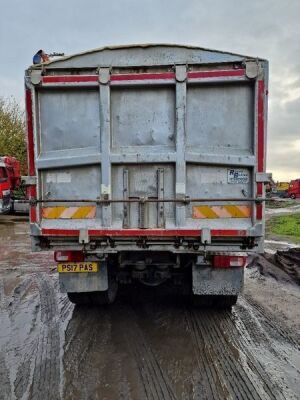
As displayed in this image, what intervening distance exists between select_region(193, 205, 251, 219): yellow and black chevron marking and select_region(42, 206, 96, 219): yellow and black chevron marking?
3.94ft

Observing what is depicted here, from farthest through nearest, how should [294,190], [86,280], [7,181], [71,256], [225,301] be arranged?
[294,190], [7,181], [225,301], [86,280], [71,256]

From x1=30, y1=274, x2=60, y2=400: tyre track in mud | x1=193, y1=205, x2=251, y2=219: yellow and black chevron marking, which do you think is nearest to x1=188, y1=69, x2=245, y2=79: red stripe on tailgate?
x1=193, y1=205, x2=251, y2=219: yellow and black chevron marking

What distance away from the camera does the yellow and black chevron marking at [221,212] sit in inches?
177

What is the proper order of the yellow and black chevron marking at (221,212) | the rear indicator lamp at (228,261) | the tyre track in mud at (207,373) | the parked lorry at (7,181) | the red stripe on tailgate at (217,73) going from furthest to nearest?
the parked lorry at (7,181) < the rear indicator lamp at (228,261) < the yellow and black chevron marking at (221,212) < the red stripe on tailgate at (217,73) < the tyre track in mud at (207,373)

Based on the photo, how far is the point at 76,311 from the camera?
5.75m

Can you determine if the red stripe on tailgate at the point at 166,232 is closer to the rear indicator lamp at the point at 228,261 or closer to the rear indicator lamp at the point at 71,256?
the rear indicator lamp at the point at 228,261

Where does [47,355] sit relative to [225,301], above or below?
below

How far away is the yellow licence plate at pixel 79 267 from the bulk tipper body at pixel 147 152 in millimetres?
226

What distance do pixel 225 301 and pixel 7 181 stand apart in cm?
1676

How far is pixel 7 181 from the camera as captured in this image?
20.0m

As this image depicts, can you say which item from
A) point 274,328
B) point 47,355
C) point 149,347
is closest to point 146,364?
point 149,347

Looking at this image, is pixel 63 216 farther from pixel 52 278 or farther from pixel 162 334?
pixel 52 278

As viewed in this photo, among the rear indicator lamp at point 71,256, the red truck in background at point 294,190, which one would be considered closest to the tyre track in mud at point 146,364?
the rear indicator lamp at point 71,256

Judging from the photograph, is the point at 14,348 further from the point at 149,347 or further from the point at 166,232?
the point at 166,232
